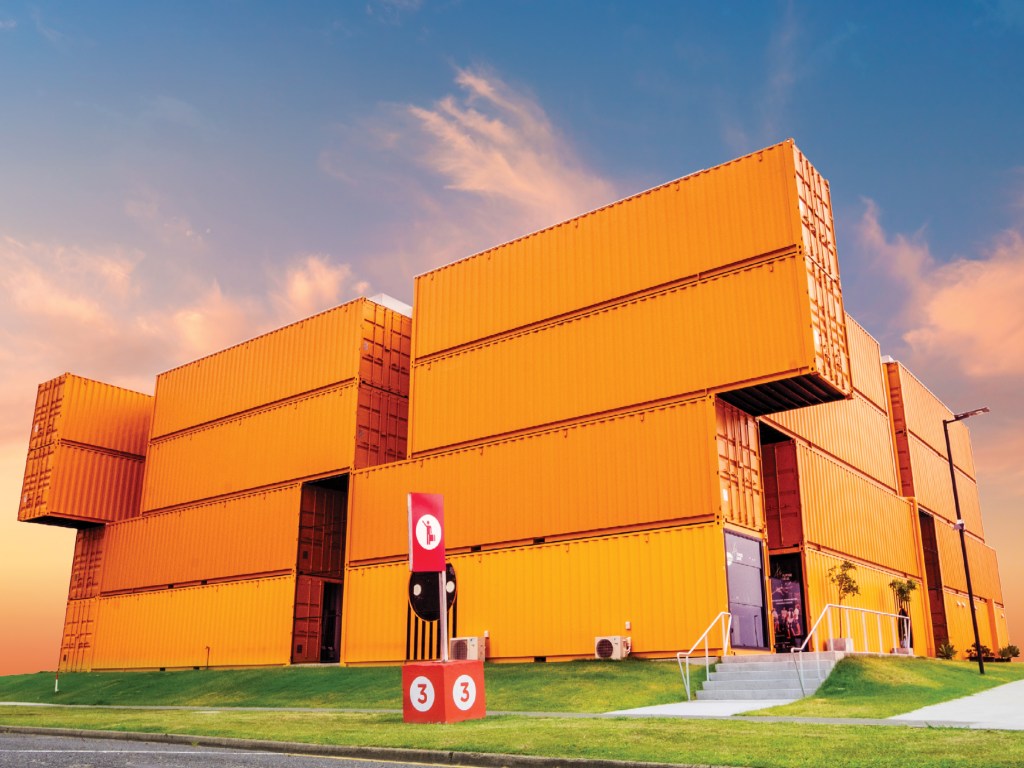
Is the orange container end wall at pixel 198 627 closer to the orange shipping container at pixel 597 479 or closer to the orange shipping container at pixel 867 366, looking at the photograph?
the orange shipping container at pixel 597 479

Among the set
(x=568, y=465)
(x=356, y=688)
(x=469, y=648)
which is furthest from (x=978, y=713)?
(x=356, y=688)

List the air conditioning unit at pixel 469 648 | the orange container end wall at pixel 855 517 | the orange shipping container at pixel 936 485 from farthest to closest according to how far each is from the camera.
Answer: the orange shipping container at pixel 936 485, the orange container end wall at pixel 855 517, the air conditioning unit at pixel 469 648

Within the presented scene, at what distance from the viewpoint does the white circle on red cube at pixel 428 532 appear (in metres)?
15.5

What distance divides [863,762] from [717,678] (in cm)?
1195

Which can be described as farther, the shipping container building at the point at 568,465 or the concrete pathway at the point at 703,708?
the shipping container building at the point at 568,465

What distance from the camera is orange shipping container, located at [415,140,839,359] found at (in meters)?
24.6

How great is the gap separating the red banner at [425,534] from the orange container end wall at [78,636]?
32489mm

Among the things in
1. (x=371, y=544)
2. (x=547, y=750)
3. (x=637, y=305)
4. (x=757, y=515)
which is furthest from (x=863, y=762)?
(x=371, y=544)

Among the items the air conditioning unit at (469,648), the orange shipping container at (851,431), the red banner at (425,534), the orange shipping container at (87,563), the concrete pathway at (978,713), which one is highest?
the orange shipping container at (851,431)

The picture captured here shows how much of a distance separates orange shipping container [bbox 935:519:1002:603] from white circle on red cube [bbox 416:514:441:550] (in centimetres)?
2918

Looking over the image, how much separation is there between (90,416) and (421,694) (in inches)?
1464

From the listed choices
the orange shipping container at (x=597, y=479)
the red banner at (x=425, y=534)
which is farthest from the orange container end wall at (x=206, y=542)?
the red banner at (x=425, y=534)

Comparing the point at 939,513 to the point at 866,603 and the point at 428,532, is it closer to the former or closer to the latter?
the point at 866,603

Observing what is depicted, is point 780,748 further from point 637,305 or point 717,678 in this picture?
point 637,305
